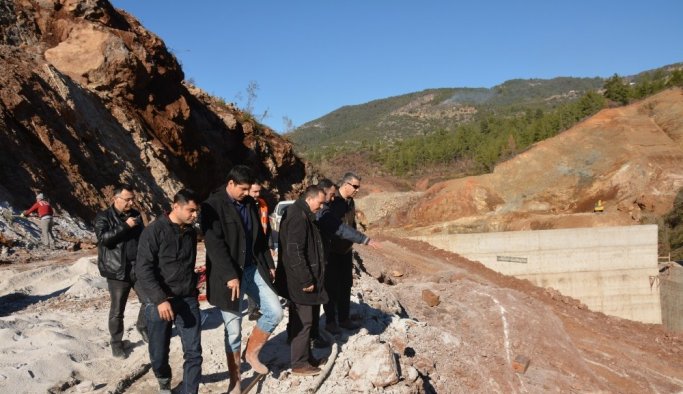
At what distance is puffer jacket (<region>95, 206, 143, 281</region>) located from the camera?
4.91m

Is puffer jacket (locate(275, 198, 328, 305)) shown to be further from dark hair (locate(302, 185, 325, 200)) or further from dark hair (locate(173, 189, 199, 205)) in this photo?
dark hair (locate(173, 189, 199, 205))

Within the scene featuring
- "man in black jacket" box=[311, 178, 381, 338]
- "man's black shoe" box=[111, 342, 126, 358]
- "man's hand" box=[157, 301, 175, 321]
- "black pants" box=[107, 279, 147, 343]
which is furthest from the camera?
"man in black jacket" box=[311, 178, 381, 338]

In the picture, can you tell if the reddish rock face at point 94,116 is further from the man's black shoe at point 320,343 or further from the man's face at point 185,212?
the man's face at point 185,212

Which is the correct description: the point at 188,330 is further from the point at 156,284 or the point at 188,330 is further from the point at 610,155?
the point at 610,155

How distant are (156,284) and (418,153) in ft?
242

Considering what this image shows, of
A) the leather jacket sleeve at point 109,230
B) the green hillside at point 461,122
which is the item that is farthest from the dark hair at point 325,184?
the green hillside at point 461,122

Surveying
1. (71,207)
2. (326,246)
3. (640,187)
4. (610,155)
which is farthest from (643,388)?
(610,155)

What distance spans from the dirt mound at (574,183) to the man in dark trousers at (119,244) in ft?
85.4

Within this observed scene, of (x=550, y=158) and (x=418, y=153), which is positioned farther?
(x=418, y=153)

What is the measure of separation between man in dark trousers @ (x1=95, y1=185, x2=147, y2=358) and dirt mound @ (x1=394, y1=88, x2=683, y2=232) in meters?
26.0

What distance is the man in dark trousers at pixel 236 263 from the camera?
4.15 meters

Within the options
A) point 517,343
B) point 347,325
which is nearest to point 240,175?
point 347,325

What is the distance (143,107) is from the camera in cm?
1725

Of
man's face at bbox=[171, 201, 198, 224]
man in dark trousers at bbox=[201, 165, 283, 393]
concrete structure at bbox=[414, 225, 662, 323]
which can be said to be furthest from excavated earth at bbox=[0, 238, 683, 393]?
concrete structure at bbox=[414, 225, 662, 323]
